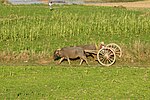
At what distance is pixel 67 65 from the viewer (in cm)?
1542

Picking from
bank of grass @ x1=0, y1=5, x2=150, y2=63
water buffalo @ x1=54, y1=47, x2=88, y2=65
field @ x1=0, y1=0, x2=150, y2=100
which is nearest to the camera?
field @ x1=0, y1=0, x2=150, y2=100

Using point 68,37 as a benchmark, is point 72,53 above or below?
below

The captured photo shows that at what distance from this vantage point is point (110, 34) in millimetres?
21359

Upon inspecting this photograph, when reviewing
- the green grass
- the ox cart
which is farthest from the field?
the ox cart

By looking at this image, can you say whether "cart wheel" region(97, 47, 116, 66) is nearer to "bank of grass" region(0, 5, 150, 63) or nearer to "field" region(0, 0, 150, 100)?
"field" region(0, 0, 150, 100)

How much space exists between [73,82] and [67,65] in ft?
11.1

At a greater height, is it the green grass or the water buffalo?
the water buffalo

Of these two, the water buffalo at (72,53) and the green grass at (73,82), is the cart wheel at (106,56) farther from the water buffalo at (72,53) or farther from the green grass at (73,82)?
the green grass at (73,82)

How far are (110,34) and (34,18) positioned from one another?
7715mm

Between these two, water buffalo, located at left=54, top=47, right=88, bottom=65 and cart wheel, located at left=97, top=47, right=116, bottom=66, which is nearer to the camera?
water buffalo, located at left=54, top=47, right=88, bottom=65

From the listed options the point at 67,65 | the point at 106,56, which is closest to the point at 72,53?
the point at 67,65

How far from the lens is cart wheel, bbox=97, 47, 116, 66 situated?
15539 mm

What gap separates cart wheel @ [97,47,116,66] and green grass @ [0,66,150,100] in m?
0.96

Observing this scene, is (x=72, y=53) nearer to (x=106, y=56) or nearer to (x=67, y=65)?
(x=67, y=65)
